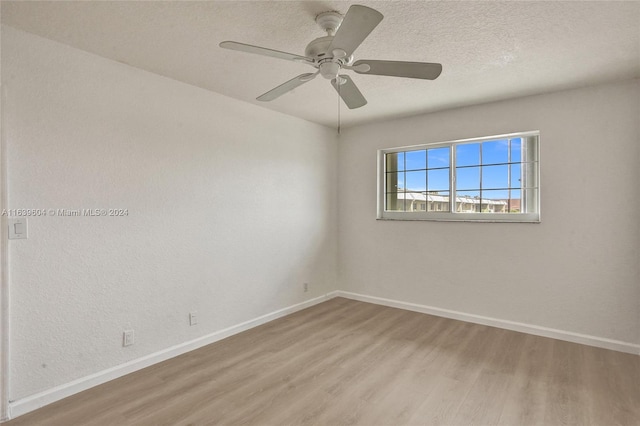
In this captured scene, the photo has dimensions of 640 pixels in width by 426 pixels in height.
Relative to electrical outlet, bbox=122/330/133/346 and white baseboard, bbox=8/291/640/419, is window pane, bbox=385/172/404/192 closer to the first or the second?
white baseboard, bbox=8/291/640/419

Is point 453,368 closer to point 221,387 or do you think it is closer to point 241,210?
point 221,387

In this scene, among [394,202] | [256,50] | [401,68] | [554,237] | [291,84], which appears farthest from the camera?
[394,202]

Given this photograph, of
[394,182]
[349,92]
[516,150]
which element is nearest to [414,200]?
[394,182]

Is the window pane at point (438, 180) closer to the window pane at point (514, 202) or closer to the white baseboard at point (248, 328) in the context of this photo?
the window pane at point (514, 202)

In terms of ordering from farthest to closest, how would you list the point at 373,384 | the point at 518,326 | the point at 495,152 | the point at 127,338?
1. the point at 495,152
2. the point at 518,326
3. the point at 127,338
4. the point at 373,384

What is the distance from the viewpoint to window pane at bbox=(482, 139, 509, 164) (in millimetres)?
3463

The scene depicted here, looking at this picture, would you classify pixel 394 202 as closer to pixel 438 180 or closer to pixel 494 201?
pixel 438 180

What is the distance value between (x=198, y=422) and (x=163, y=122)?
7.20 ft

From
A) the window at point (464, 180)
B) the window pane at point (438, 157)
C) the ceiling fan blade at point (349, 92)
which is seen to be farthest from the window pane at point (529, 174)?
the ceiling fan blade at point (349, 92)

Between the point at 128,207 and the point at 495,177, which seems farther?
the point at 495,177

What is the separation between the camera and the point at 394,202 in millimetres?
4277

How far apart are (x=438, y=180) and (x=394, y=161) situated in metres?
0.64

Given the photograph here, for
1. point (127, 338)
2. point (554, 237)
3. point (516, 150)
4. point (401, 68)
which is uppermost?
point (401, 68)

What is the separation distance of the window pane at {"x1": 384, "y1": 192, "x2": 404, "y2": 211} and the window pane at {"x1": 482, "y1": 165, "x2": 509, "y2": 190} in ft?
3.22
